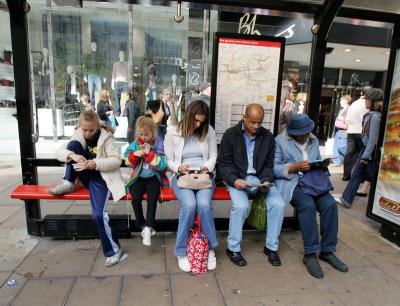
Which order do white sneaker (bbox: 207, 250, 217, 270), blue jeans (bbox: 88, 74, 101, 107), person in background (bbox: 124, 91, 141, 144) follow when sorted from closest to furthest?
1. white sneaker (bbox: 207, 250, 217, 270)
2. person in background (bbox: 124, 91, 141, 144)
3. blue jeans (bbox: 88, 74, 101, 107)

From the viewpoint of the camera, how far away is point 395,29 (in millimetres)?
3424

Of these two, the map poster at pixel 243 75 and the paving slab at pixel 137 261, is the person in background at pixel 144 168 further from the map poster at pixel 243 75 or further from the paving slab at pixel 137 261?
the map poster at pixel 243 75

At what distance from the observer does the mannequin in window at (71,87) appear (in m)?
7.11

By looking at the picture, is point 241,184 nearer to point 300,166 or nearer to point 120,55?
point 300,166

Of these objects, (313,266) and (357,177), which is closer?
(313,266)

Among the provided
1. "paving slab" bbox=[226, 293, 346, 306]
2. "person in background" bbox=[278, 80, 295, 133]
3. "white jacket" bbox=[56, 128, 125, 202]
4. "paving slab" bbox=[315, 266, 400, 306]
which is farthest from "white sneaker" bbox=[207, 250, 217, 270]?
"person in background" bbox=[278, 80, 295, 133]

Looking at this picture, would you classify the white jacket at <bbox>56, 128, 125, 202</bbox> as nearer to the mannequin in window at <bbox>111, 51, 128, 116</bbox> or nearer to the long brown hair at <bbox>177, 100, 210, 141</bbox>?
the long brown hair at <bbox>177, 100, 210, 141</bbox>

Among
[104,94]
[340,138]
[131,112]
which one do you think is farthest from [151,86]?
[340,138]

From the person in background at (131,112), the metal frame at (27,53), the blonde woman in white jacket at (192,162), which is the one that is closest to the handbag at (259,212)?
the blonde woman in white jacket at (192,162)

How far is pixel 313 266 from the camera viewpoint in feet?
9.27

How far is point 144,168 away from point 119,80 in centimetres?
568

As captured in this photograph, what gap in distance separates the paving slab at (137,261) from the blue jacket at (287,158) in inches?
53.7

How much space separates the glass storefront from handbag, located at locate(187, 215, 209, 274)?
15.3ft

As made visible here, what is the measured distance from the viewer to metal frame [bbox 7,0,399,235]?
2.96 metres
